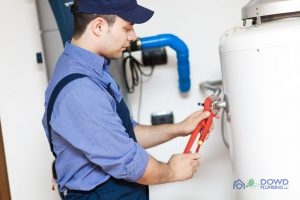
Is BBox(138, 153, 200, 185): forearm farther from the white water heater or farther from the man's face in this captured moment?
the man's face

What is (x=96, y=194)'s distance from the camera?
39.6 inches

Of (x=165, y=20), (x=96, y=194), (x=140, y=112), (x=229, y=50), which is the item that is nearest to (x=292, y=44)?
(x=229, y=50)

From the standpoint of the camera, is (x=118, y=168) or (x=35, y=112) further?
(x=35, y=112)

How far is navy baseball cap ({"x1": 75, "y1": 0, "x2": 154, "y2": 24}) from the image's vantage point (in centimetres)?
94

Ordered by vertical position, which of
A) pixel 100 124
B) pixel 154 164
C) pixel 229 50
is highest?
pixel 229 50

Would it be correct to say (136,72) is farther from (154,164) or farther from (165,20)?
(154,164)

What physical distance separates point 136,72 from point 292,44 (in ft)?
2.66

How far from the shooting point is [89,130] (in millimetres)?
878

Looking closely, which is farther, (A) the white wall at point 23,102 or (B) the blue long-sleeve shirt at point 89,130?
(A) the white wall at point 23,102

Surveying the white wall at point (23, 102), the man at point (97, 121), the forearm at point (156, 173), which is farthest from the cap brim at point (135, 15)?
the white wall at point (23, 102)

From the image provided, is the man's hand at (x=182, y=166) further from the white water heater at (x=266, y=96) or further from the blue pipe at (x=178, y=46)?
the blue pipe at (x=178, y=46)

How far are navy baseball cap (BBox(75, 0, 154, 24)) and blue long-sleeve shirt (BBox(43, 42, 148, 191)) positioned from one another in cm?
11

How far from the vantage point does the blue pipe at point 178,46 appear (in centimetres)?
142

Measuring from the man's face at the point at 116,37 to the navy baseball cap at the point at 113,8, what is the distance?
0.7 inches
